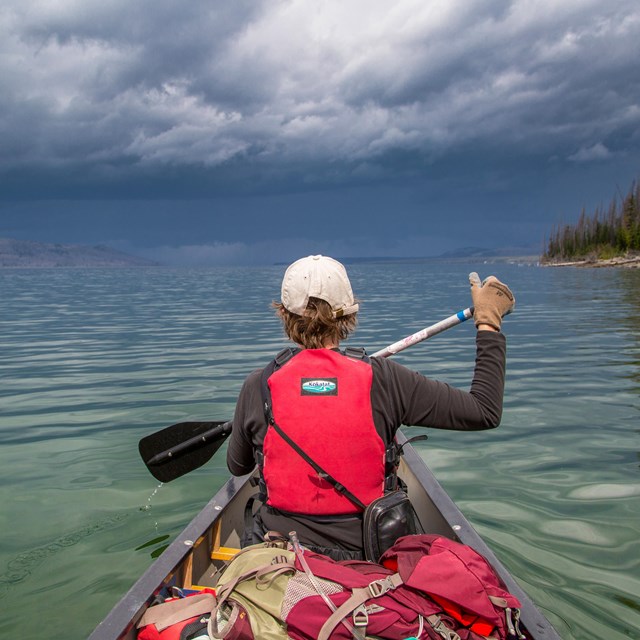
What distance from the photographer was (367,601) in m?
2.81

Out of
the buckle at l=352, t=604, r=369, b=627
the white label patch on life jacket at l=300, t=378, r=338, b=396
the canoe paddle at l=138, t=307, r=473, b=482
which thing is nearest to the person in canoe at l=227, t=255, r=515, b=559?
the white label patch on life jacket at l=300, t=378, r=338, b=396

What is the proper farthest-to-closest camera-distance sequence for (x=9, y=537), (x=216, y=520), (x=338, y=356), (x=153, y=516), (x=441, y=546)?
(x=153, y=516) → (x=9, y=537) → (x=216, y=520) → (x=338, y=356) → (x=441, y=546)

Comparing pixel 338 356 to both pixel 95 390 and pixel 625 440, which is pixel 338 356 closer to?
pixel 625 440

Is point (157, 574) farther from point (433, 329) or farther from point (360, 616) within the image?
point (433, 329)

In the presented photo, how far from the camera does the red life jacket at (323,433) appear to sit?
11.2 feet

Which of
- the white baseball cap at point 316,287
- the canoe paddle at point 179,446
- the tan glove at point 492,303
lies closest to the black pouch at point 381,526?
the white baseball cap at point 316,287

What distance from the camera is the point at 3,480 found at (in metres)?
8.12

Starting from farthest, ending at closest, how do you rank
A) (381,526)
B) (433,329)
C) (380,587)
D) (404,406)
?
(433,329) → (404,406) → (381,526) → (380,587)

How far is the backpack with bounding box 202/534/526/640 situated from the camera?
2746 millimetres

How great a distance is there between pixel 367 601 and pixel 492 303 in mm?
1868

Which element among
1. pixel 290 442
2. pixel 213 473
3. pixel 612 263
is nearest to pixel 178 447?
pixel 213 473

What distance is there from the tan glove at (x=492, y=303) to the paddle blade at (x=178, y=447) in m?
3.01

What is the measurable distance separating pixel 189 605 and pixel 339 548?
889 mm

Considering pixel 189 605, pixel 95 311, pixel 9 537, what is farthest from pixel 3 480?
pixel 95 311
